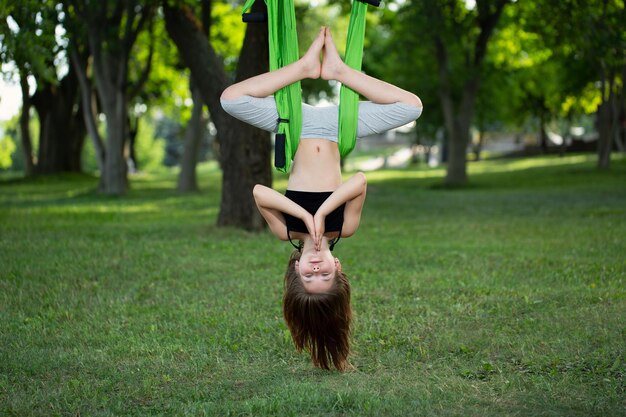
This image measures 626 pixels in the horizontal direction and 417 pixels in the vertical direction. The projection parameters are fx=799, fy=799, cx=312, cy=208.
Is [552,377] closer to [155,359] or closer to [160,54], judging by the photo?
[155,359]

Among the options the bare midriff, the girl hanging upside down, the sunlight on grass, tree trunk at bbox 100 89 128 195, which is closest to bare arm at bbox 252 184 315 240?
the girl hanging upside down

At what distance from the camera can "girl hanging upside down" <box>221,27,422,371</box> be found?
19.5 feet

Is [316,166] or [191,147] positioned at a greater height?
[191,147]

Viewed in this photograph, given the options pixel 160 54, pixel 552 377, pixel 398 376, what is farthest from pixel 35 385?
pixel 160 54

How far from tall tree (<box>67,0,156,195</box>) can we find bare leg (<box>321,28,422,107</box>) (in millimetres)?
17478

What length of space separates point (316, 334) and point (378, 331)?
1.57 m

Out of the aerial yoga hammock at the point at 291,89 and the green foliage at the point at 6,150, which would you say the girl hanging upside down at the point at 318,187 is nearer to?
the aerial yoga hammock at the point at 291,89

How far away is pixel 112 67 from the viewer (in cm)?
2552

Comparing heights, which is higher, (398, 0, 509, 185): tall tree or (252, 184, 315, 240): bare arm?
(398, 0, 509, 185): tall tree

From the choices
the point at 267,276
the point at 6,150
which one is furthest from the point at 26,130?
the point at 6,150

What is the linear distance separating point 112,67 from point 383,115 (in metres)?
21.0

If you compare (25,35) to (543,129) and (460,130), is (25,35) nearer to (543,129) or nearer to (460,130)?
(460,130)

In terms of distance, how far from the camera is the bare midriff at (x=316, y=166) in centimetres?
611

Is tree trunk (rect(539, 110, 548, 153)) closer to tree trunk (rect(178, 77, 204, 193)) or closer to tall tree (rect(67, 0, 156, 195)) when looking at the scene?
tree trunk (rect(178, 77, 204, 193))
